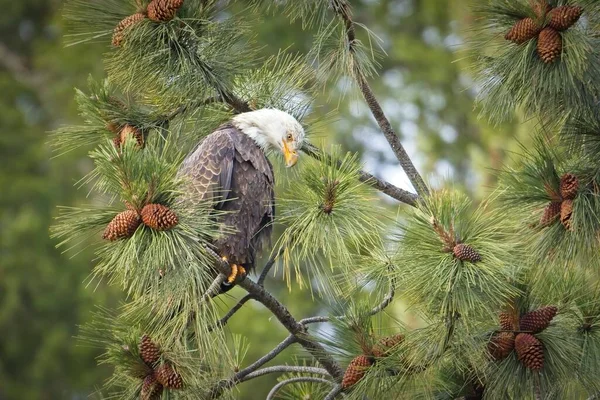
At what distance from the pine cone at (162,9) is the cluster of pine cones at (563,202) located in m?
1.62

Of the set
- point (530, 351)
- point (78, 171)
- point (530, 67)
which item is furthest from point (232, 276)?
point (78, 171)

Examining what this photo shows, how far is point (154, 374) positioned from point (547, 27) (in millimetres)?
1941

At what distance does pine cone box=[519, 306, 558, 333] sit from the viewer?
11.6 feet

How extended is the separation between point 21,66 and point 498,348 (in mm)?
14193

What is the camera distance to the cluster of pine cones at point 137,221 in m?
3.17

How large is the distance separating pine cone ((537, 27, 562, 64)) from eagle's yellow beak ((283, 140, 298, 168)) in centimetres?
141

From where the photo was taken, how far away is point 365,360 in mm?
3727

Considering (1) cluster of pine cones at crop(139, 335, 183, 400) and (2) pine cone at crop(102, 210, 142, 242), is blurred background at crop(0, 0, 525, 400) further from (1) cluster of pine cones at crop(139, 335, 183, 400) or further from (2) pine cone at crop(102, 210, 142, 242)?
(2) pine cone at crop(102, 210, 142, 242)

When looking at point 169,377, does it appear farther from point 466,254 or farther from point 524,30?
point 524,30

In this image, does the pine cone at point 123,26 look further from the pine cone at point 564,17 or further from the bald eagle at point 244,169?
the pine cone at point 564,17

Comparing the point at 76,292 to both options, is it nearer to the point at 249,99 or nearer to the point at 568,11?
the point at 249,99

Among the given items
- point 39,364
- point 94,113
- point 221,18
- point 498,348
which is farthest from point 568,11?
point 39,364

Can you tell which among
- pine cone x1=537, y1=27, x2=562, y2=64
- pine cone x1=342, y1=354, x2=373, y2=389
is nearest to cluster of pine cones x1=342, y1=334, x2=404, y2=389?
pine cone x1=342, y1=354, x2=373, y2=389

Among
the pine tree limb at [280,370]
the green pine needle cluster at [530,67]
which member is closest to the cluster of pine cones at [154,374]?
the pine tree limb at [280,370]
